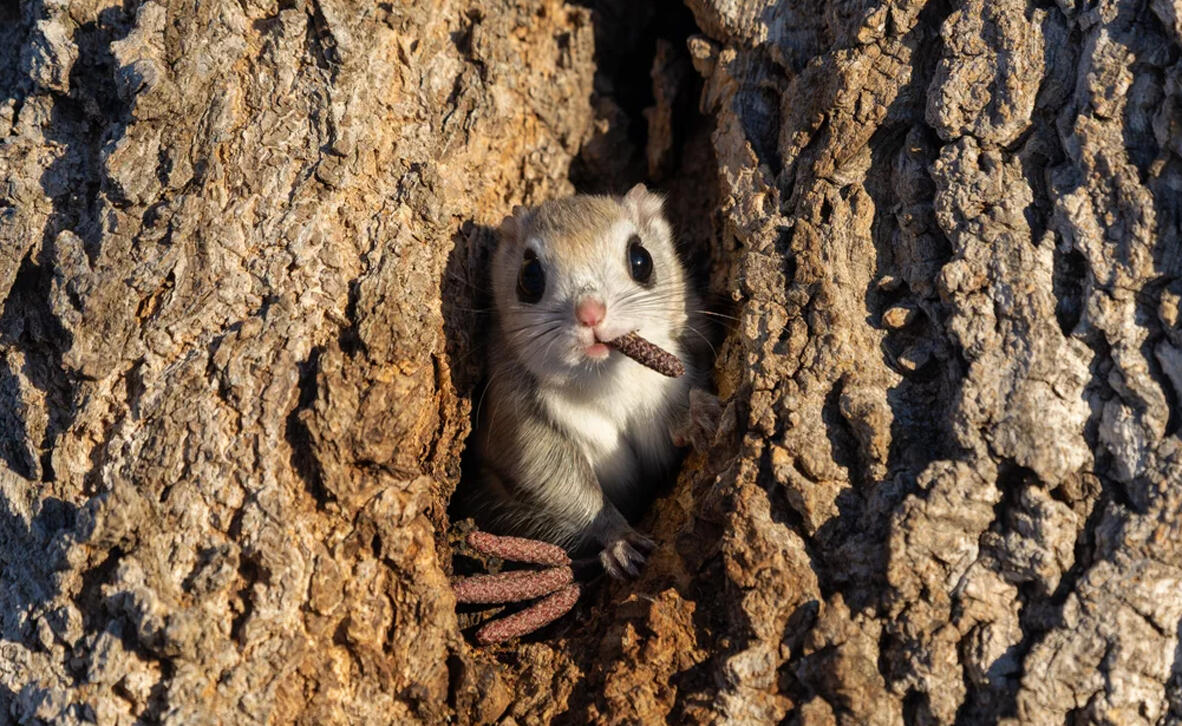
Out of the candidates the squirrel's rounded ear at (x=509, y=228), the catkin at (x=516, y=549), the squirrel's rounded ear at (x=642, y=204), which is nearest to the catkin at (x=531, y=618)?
the catkin at (x=516, y=549)

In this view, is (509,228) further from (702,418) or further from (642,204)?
(702,418)

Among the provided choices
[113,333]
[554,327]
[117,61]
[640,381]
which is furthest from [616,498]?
[117,61]

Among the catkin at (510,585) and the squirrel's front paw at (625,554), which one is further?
the squirrel's front paw at (625,554)

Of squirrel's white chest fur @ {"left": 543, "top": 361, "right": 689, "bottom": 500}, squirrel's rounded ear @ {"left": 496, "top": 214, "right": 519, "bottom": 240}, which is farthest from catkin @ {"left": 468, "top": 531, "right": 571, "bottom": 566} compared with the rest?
squirrel's rounded ear @ {"left": 496, "top": 214, "right": 519, "bottom": 240}

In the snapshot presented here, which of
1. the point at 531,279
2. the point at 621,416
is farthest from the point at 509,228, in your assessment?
the point at 621,416

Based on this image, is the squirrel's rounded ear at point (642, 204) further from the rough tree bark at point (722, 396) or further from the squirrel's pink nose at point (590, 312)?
the squirrel's pink nose at point (590, 312)

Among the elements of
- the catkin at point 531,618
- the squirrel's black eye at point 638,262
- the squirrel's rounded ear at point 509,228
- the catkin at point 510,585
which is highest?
the squirrel's rounded ear at point 509,228
